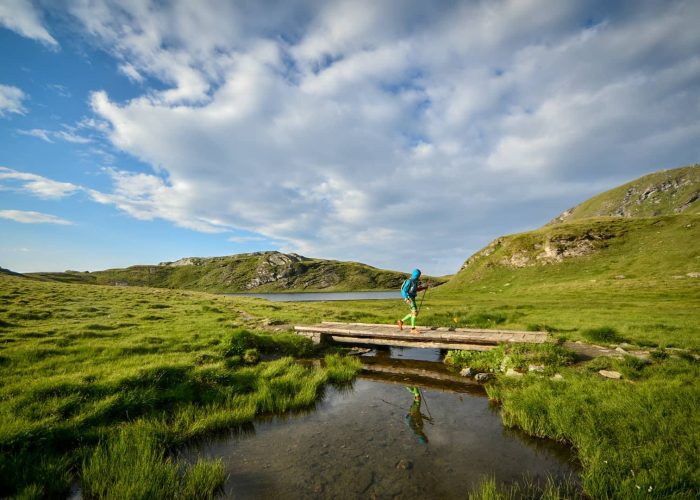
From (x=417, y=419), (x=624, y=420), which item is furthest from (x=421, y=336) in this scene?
(x=624, y=420)

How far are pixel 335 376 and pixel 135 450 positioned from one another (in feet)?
26.1

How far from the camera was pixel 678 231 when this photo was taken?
53312 millimetres

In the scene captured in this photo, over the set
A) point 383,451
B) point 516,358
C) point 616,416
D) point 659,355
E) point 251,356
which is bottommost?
point 383,451

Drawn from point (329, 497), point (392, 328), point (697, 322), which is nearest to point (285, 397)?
point (329, 497)

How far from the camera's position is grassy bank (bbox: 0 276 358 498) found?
6.34m

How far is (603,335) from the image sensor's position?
620 inches

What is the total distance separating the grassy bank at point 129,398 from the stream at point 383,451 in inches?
37.8

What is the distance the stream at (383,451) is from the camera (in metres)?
6.50

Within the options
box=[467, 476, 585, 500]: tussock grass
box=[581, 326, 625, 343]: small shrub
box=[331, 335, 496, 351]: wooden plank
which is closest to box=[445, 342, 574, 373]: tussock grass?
box=[331, 335, 496, 351]: wooden plank

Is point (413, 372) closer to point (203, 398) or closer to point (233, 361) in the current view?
point (233, 361)

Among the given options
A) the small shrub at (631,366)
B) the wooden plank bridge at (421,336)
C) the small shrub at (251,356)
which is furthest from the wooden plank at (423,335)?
the small shrub at (251,356)

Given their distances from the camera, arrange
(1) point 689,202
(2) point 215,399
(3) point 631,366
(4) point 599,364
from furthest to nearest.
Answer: (1) point 689,202 < (4) point 599,364 < (3) point 631,366 < (2) point 215,399

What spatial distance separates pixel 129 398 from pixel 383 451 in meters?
7.86

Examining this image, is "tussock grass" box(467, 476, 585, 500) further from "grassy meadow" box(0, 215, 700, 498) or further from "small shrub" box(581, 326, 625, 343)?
"small shrub" box(581, 326, 625, 343)
